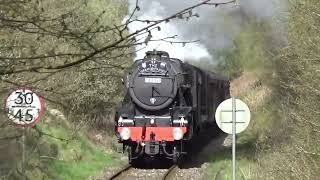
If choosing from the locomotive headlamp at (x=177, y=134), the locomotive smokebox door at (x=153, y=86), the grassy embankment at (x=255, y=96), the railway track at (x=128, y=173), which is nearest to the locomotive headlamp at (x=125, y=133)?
the locomotive smokebox door at (x=153, y=86)

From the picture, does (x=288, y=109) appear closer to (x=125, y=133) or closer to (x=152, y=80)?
(x=152, y=80)

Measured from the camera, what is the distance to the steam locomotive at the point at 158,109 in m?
16.5

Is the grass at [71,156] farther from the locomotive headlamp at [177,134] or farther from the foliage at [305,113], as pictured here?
the foliage at [305,113]

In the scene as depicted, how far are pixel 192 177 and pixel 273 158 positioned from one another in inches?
142

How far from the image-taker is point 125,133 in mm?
16469

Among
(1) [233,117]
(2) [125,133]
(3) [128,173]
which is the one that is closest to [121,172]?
(3) [128,173]

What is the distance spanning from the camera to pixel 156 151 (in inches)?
651

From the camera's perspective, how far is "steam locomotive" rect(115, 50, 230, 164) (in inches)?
649

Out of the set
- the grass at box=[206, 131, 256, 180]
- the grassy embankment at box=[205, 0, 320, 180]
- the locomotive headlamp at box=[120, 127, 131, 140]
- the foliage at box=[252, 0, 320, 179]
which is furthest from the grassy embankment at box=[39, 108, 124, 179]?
the foliage at box=[252, 0, 320, 179]

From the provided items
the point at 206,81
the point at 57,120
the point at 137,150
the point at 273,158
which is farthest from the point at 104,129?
the point at 273,158

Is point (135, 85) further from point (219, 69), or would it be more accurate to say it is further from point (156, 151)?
point (219, 69)

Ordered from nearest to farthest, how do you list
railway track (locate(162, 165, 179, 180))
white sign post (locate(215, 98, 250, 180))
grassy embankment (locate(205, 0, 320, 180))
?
1. white sign post (locate(215, 98, 250, 180))
2. grassy embankment (locate(205, 0, 320, 180))
3. railway track (locate(162, 165, 179, 180))

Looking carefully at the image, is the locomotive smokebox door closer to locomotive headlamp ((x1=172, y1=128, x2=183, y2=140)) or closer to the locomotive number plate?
the locomotive number plate

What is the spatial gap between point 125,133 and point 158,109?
1.16 meters
